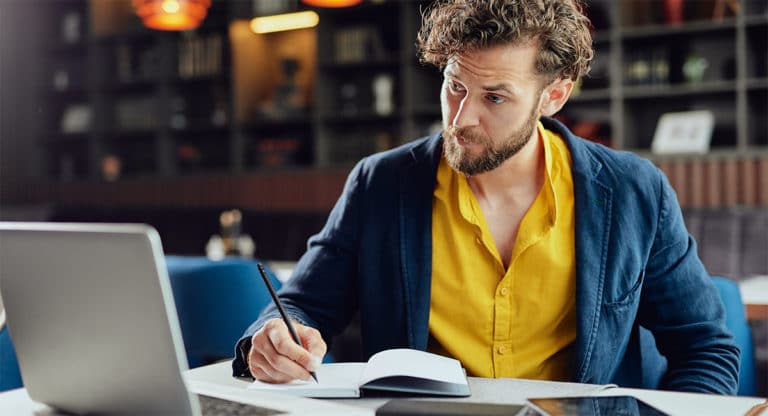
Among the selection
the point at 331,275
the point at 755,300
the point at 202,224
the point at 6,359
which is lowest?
the point at 202,224

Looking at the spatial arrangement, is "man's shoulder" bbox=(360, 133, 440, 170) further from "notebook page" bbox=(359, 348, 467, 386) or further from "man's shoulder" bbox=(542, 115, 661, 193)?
"notebook page" bbox=(359, 348, 467, 386)

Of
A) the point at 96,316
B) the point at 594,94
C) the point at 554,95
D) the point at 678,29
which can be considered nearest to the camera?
the point at 96,316

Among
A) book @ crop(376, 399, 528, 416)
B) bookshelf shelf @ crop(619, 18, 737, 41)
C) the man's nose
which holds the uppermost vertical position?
bookshelf shelf @ crop(619, 18, 737, 41)

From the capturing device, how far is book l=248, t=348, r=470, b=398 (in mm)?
1119

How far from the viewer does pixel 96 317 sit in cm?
88

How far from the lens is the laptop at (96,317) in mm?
826

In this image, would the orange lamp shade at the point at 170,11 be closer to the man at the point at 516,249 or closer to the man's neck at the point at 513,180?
the man at the point at 516,249

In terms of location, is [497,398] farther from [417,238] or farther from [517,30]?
[517,30]

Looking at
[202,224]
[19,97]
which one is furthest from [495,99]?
[19,97]

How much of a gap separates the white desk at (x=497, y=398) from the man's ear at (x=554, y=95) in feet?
2.10

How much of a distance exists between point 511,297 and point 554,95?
17.6 inches

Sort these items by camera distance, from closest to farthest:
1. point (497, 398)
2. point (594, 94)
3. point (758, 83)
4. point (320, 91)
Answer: point (497, 398)
point (758, 83)
point (594, 94)
point (320, 91)

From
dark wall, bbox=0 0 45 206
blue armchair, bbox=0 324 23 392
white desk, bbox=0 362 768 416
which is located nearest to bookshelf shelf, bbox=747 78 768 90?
white desk, bbox=0 362 768 416

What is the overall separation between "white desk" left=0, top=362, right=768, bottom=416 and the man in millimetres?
273
